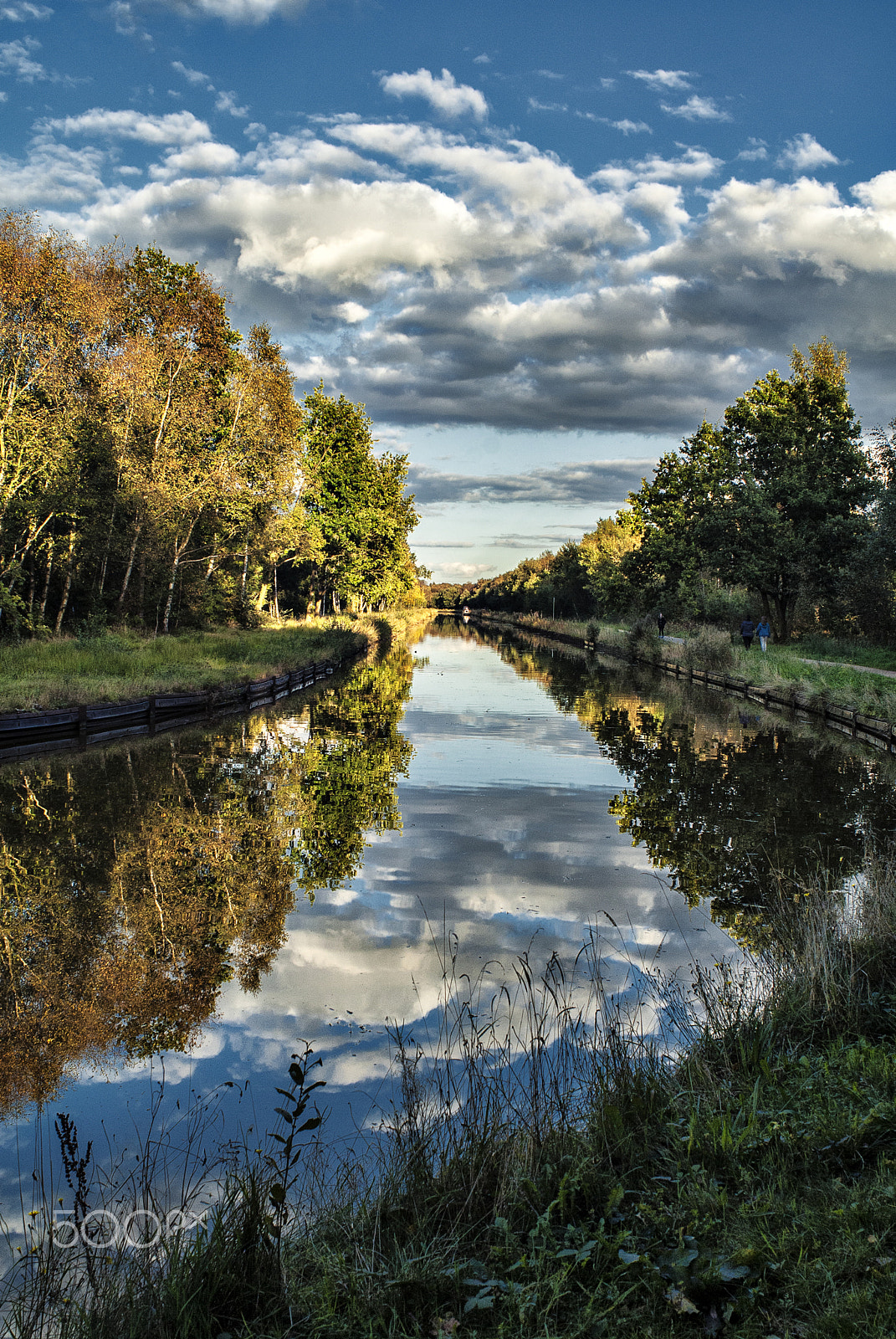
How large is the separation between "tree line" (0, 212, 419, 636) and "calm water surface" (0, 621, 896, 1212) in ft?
41.0

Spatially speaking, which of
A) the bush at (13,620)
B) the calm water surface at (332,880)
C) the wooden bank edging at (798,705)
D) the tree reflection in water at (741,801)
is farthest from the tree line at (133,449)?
the wooden bank edging at (798,705)

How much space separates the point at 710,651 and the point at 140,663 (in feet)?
75.7

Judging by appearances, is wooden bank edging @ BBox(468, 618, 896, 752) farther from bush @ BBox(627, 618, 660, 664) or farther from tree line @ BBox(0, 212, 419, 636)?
tree line @ BBox(0, 212, 419, 636)

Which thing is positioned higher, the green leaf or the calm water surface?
the green leaf

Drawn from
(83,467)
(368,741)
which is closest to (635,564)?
(83,467)

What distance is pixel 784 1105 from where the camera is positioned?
14.6 feet

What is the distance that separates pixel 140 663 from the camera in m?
25.7

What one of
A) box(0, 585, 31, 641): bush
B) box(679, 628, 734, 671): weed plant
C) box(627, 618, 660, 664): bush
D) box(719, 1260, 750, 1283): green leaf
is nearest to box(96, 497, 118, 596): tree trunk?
box(0, 585, 31, 641): bush

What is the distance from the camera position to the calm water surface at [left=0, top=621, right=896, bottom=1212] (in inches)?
238

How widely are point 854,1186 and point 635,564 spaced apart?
60.2 metres

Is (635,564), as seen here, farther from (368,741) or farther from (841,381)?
(368,741)

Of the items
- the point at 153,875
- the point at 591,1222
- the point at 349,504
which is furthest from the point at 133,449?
the point at 591,1222

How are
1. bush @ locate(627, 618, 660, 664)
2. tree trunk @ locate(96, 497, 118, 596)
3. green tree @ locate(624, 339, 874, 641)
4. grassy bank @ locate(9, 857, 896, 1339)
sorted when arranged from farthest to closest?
1. bush @ locate(627, 618, 660, 664)
2. green tree @ locate(624, 339, 874, 641)
3. tree trunk @ locate(96, 497, 118, 596)
4. grassy bank @ locate(9, 857, 896, 1339)

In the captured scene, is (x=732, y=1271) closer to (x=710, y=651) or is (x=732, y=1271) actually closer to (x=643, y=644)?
(x=710, y=651)
